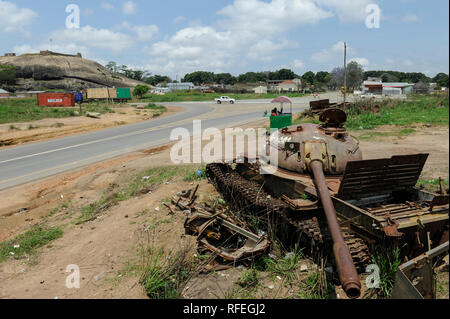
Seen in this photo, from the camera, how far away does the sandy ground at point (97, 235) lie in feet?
17.1

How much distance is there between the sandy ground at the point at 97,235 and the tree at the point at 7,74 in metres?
72.9

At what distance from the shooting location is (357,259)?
15.8 ft

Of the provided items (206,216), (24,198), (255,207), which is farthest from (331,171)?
(24,198)

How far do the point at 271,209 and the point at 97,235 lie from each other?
3.85 meters

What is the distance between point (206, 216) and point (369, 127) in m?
17.0

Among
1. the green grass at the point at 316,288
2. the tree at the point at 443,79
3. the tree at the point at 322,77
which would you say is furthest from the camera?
the tree at the point at 322,77

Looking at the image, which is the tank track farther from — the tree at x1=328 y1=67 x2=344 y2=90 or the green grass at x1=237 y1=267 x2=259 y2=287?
the tree at x1=328 y1=67 x2=344 y2=90

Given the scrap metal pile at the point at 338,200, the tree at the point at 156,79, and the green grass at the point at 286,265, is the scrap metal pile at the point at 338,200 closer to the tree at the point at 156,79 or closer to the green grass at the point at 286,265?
the green grass at the point at 286,265

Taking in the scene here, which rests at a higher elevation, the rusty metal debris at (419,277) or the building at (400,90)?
the building at (400,90)

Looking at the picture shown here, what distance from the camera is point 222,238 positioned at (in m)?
6.39

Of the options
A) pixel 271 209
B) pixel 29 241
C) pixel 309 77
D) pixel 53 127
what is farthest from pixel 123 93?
pixel 309 77

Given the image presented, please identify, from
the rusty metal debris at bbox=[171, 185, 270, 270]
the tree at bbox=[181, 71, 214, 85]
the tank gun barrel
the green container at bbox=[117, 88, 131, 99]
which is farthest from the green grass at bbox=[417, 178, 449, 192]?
the tree at bbox=[181, 71, 214, 85]

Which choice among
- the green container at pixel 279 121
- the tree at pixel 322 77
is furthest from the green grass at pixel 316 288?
the tree at pixel 322 77
